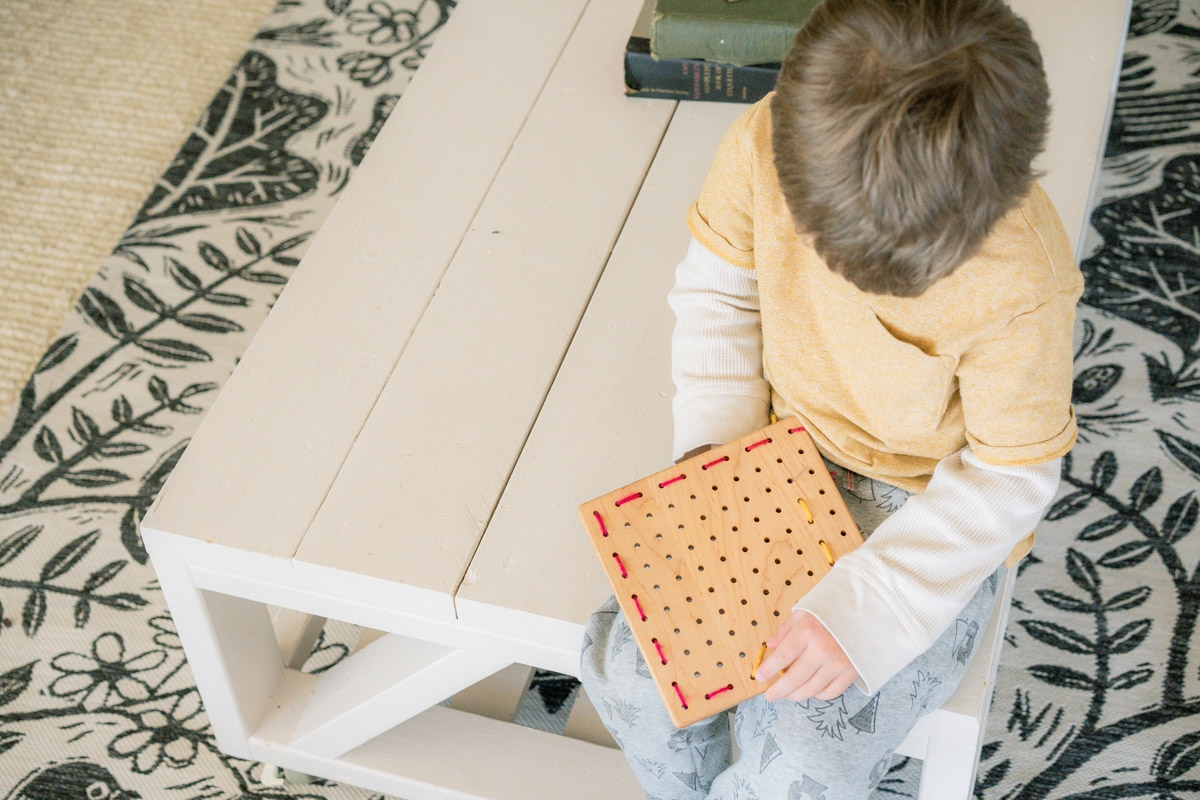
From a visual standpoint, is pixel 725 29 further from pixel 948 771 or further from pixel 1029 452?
pixel 948 771

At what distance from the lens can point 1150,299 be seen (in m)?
1.33

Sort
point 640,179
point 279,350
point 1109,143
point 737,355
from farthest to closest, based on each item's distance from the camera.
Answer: point 1109,143 < point 640,179 < point 279,350 < point 737,355

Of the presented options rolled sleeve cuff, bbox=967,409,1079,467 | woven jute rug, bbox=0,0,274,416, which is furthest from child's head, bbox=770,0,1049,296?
woven jute rug, bbox=0,0,274,416

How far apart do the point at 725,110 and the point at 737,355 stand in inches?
14.8

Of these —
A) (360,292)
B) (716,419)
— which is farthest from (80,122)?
(716,419)

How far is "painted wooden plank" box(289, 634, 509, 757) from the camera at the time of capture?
89 centimetres

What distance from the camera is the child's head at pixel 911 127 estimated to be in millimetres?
515

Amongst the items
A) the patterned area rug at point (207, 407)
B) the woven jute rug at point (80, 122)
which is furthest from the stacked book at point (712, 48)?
the woven jute rug at point (80, 122)

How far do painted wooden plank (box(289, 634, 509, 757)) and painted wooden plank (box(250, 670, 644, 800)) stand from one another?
1.0 inches

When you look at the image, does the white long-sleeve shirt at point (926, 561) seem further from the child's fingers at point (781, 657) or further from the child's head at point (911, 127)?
the child's head at point (911, 127)

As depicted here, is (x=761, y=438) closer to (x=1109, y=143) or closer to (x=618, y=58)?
(x=618, y=58)

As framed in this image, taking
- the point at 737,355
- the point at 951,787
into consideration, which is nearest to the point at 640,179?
the point at 737,355

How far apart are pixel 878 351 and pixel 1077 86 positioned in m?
0.56

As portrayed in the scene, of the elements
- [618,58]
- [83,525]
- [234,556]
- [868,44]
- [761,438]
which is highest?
[868,44]
